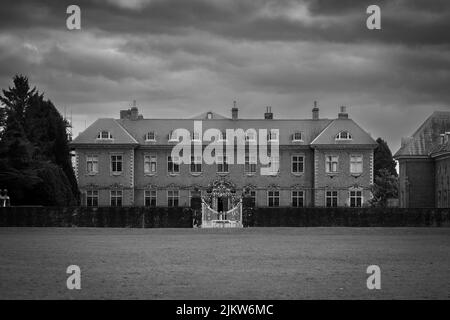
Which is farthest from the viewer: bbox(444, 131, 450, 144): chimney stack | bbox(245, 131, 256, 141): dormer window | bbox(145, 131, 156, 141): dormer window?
bbox(145, 131, 156, 141): dormer window

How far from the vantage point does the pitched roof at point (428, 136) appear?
6038cm

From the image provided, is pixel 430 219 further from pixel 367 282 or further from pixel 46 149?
pixel 46 149

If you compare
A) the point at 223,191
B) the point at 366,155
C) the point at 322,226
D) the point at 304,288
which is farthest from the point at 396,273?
the point at 366,155

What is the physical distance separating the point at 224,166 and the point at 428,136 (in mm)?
17902

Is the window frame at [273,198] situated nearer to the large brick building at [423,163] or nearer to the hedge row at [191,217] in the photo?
the large brick building at [423,163]

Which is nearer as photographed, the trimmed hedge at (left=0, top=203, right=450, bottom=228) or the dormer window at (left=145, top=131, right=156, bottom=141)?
the trimmed hedge at (left=0, top=203, right=450, bottom=228)

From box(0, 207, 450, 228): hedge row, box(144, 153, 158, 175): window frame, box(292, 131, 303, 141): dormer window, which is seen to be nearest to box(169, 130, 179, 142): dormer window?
box(144, 153, 158, 175): window frame

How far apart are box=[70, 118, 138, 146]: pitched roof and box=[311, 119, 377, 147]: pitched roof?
15.8 m

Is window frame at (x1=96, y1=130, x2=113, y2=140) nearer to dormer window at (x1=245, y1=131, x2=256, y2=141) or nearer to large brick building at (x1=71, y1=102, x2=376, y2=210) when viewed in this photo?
large brick building at (x1=71, y1=102, x2=376, y2=210)

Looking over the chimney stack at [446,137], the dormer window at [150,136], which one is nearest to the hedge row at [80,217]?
the chimney stack at [446,137]

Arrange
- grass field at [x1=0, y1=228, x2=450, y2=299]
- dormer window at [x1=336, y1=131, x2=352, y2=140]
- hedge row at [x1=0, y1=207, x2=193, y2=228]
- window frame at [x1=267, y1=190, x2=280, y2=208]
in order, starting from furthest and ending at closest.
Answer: window frame at [x1=267, y1=190, x2=280, y2=208]
dormer window at [x1=336, y1=131, x2=352, y2=140]
hedge row at [x1=0, y1=207, x2=193, y2=228]
grass field at [x1=0, y1=228, x2=450, y2=299]

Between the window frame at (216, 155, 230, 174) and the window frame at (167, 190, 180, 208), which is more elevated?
the window frame at (216, 155, 230, 174)

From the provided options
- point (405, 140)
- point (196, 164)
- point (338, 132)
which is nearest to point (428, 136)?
point (405, 140)

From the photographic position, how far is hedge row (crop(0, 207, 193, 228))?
144 ft
